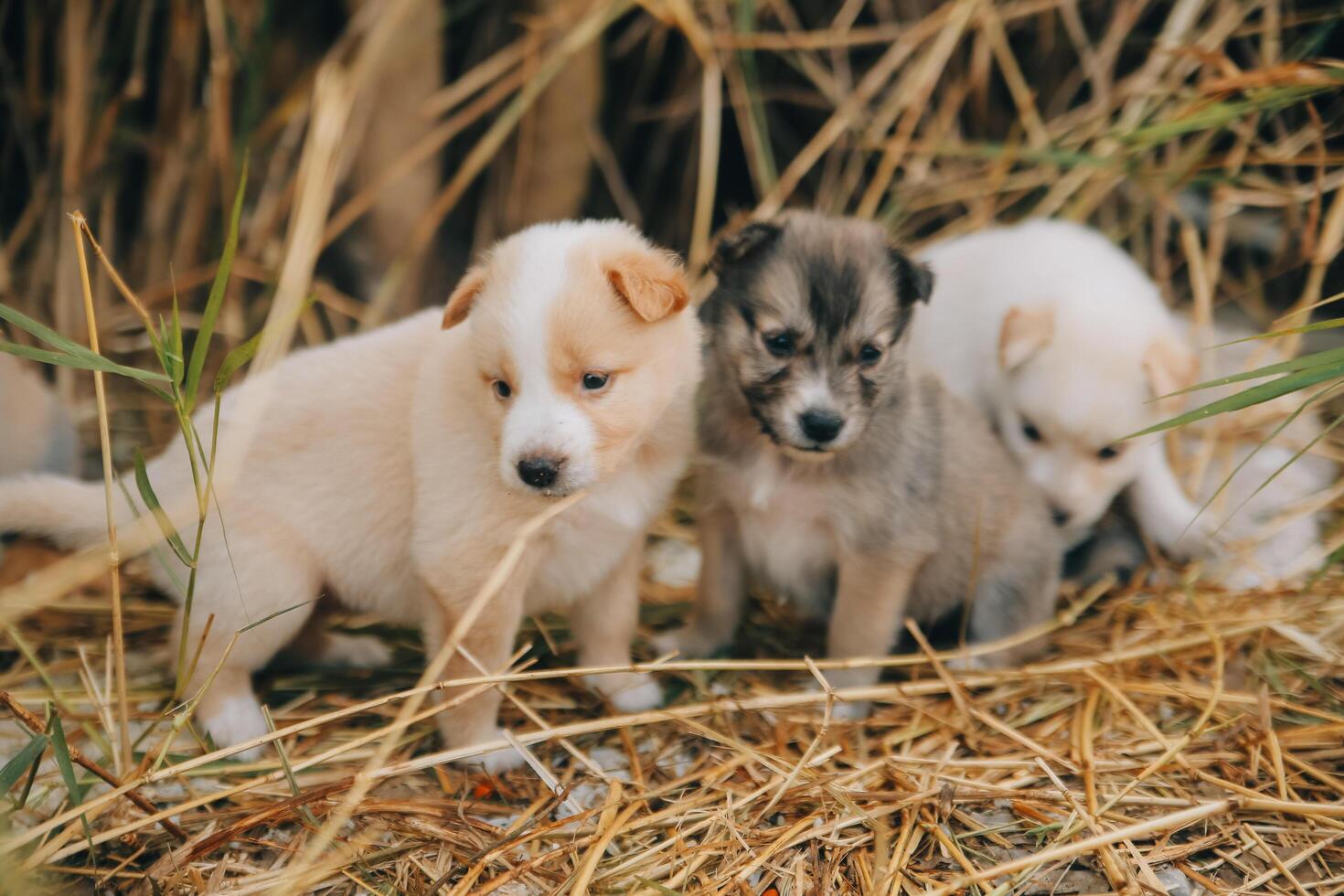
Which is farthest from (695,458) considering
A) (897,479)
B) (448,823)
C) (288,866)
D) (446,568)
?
(288,866)

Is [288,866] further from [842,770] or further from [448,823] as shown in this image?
[842,770]

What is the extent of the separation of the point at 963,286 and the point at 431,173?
233 centimetres

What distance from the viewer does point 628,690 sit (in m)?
3.14

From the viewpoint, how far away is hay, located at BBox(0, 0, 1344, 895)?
242 cm

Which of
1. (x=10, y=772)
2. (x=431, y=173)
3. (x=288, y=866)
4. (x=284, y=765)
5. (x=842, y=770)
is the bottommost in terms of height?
(x=842, y=770)

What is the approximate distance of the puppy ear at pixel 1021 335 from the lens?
3490 millimetres

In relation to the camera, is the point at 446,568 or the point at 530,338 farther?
the point at 446,568

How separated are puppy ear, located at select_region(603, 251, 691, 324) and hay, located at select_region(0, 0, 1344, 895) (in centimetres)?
82

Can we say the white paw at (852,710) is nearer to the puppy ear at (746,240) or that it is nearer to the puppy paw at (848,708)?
the puppy paw at (848,708)

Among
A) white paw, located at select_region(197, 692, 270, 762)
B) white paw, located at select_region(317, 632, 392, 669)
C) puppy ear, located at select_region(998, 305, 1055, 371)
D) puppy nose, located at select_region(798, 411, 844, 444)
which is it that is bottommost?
white paw, located at select_region(317, 632, 392, 669)

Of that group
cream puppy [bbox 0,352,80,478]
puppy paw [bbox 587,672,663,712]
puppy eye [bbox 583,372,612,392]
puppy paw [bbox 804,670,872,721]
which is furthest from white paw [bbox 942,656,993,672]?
cream puppy [bbox 0,352,80,478]

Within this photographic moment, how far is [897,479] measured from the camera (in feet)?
10.1

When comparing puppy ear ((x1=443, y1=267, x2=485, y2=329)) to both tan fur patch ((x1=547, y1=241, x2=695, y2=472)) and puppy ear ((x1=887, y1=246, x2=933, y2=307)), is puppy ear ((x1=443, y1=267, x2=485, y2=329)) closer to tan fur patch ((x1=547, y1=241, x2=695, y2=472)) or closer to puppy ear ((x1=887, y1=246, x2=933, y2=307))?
tan fur patch ((x1=547, y1=241, x2=695, y2=472))

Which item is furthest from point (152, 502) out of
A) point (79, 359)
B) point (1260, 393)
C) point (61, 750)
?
point (1260, 393)
